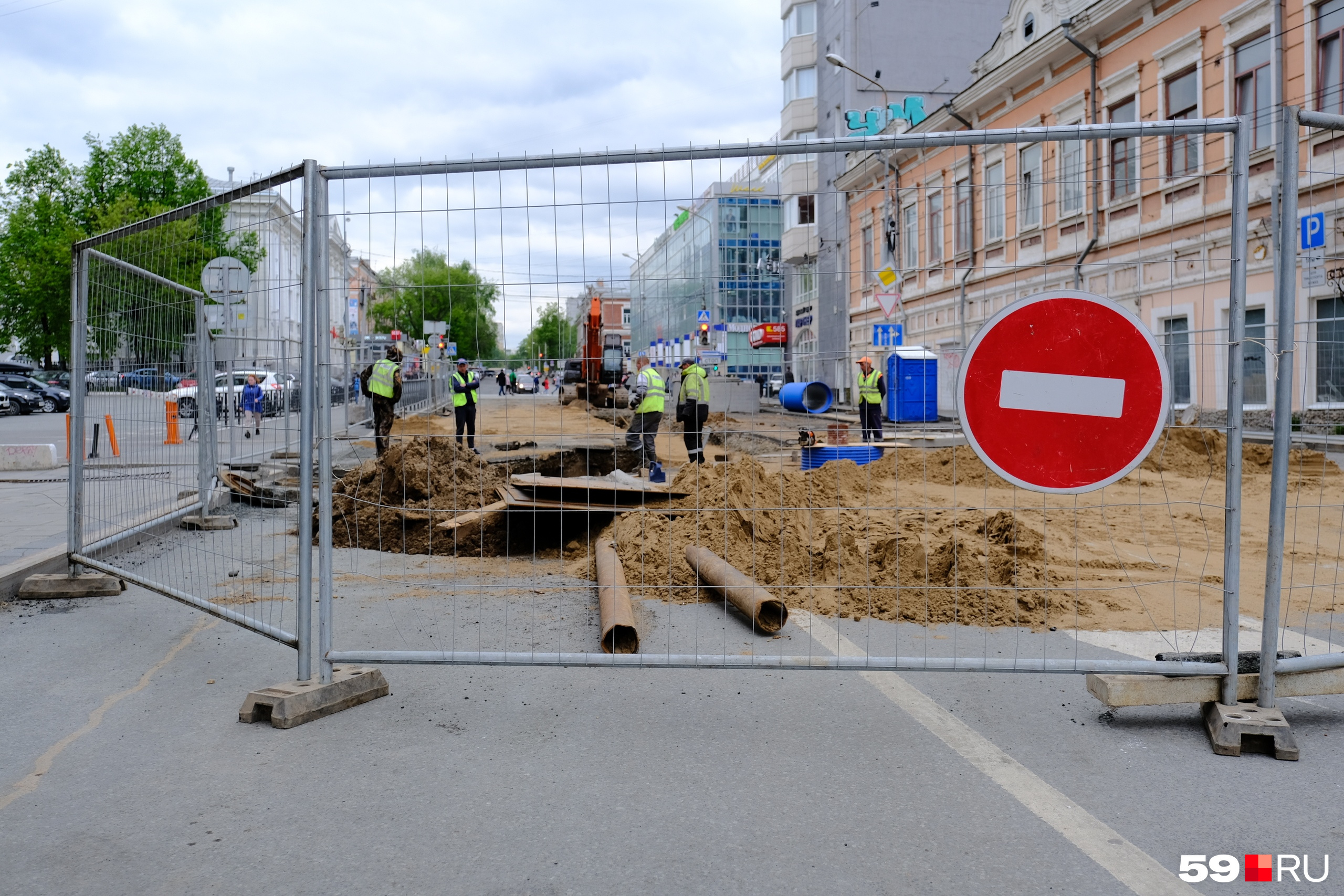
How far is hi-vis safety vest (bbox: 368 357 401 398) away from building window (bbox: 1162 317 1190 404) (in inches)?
169

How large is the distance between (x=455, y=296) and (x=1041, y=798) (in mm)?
3313

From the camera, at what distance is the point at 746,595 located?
20.2 ft

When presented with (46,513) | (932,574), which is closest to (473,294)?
(932,574)

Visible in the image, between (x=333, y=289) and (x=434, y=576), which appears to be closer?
(x=333, y=289)

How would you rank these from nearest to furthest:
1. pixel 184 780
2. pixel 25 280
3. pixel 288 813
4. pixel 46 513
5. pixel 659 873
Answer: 1. pixel 659 873
2. pixel 288 813
3. pixel 184 780
4. pixel 46 513
5. pixel 25 280

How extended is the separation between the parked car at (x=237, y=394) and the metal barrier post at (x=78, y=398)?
58 cm

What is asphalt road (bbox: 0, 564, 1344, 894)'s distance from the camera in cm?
311

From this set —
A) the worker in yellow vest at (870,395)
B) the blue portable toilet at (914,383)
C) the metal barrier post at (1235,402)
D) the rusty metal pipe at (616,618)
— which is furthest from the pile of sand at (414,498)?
the metal barrier post at (1235,402)

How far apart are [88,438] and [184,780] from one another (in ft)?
14.4

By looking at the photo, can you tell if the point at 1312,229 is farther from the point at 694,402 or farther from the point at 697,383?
the point at 694,402

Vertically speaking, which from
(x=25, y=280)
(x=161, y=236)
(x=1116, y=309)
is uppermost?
(x=25, y=280)

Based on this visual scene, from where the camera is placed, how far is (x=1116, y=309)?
433 cm

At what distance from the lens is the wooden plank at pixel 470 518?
8930 millimetres

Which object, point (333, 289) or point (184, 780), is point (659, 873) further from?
point (333, 289)
